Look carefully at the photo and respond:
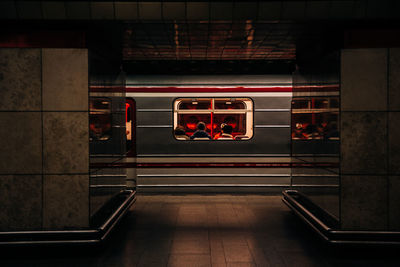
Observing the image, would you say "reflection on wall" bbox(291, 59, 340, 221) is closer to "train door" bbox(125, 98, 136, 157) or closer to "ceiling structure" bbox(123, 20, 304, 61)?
"ceiling structure" bbox(123, 20, 304, 61)

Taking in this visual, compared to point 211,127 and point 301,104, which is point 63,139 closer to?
point 211,127

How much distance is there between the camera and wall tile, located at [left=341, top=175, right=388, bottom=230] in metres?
4.55

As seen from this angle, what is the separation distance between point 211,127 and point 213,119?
0.21 meters

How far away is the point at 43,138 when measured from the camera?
452cm

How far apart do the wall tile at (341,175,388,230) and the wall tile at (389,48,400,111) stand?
103 cm

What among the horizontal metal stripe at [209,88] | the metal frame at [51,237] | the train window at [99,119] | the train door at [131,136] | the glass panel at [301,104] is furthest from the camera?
the train door at [131,136]

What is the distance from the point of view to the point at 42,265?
4.40 metres

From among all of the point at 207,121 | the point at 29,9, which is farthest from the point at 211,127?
the point at 29,9

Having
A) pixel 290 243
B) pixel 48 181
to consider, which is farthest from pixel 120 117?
pixel 290 243

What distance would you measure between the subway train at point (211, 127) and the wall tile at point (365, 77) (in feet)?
11.7

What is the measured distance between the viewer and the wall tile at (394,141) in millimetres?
4504

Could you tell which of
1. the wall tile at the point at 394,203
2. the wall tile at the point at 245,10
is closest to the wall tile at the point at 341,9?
the wall tile at the point at 245,10

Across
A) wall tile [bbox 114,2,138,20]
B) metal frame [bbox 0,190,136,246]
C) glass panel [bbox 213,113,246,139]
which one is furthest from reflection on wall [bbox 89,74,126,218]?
glass panel [bbox 213,113,246,139]

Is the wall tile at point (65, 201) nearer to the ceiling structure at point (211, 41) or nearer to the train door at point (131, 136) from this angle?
the ceiling structure at point (211, 41)
